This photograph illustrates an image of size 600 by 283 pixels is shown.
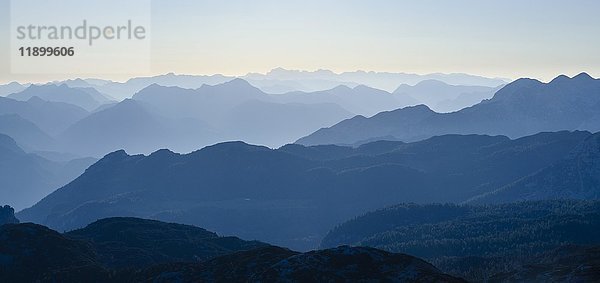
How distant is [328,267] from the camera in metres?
122

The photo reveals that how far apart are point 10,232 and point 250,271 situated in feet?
311

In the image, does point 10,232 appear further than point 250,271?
Yes

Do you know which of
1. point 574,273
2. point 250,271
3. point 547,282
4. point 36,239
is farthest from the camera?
point 36,239

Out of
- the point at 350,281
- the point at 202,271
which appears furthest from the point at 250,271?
the point at 350,281

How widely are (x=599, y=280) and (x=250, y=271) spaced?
77.8 meters

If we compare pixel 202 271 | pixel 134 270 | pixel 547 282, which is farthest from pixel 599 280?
pixel 134 270

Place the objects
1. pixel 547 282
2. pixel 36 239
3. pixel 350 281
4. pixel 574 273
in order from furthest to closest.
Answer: pixel 36 239, pixel 547 282, pixel 574 273, pixel 350 281

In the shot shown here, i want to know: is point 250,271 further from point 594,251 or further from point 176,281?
point 594,251

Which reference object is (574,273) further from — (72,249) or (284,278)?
(72,249)

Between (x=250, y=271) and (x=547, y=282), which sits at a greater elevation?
(x=250, y=271)

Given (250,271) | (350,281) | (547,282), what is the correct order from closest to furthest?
(350,281) < (250,271) < (547,282)

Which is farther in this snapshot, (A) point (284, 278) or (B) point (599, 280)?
(B) point (599, 280)

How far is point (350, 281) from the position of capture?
116250 millimetres

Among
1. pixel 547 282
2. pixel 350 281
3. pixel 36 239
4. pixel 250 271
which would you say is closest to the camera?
pixel 350 281
